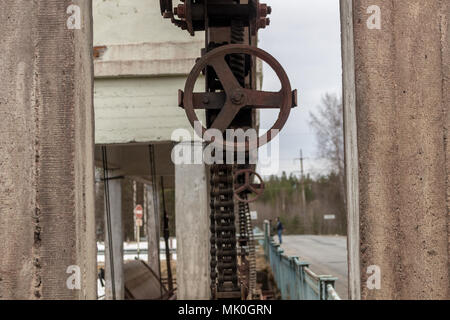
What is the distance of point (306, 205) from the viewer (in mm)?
58094

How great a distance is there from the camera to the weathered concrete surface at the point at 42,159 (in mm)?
2389

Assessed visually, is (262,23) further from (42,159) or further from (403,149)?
(42,159)

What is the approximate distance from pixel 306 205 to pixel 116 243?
160 feet

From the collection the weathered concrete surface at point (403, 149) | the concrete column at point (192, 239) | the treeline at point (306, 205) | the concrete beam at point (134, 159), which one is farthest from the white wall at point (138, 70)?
the treeline at point (306, 205)

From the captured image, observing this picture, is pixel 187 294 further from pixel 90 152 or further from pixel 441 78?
pixel 441 78

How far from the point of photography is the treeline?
4766 cm

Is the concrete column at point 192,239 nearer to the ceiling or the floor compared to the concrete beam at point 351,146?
nearer to the floor

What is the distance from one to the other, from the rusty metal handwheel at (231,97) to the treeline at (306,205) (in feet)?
128

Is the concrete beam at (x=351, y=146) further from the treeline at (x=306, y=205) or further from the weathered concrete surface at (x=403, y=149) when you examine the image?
the treeline at (x=306, y=205)

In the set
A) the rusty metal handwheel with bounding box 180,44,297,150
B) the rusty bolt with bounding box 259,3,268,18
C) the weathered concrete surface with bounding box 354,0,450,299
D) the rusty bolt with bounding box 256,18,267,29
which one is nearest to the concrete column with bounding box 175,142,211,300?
the rusty bolt with bounding box 256,18,267,29

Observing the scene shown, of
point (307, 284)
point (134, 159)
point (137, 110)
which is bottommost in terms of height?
point (307, 284)

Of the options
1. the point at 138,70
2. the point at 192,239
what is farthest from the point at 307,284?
the point at 138,70

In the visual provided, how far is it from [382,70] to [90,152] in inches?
59.2
